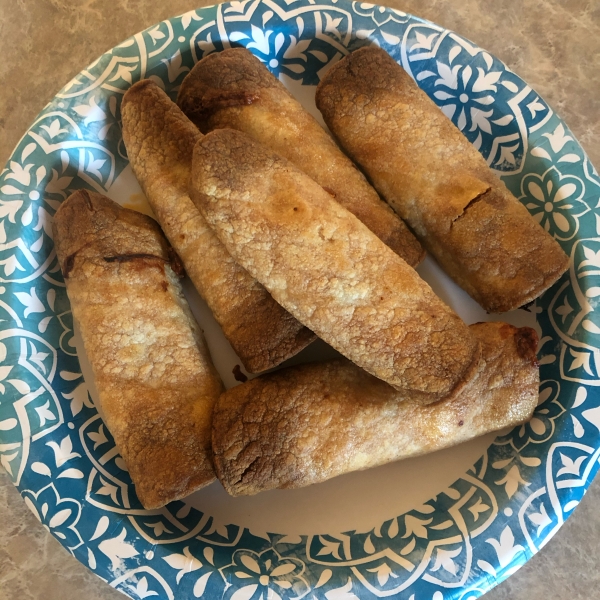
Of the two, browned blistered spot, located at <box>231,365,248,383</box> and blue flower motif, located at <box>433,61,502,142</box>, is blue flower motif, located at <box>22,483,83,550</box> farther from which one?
blue flower motif, located at <box>433,61,502,142</box>

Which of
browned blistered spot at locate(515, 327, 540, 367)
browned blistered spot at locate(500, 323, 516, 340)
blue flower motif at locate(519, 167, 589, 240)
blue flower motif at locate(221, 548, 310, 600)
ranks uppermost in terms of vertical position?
blue flower motif at locate(519, 167, 589, 240)

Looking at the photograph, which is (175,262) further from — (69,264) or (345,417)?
(345,417)

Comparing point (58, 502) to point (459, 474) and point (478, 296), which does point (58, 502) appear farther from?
point (478, 296)

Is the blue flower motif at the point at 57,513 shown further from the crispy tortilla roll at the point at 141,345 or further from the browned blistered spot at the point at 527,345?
the browned blistered spot at the point at 527,345

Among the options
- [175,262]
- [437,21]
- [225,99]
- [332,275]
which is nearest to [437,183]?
[332,275]

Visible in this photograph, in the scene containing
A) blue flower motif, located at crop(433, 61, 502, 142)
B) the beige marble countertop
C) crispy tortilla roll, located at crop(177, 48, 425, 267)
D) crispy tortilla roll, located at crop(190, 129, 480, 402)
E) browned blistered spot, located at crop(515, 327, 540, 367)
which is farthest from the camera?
the beige marble countertop

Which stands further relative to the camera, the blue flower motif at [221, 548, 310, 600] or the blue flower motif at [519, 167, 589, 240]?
the blue flower motif at [519, 167, 589, 240]

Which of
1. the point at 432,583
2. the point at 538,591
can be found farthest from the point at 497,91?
the point at 538,591

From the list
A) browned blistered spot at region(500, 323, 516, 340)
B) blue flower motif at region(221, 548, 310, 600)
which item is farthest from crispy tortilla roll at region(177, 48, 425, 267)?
blue flower motif at region(221, 548, 310, 600)
